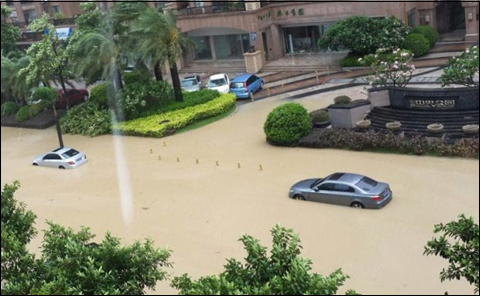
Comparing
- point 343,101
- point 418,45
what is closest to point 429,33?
point 418,45

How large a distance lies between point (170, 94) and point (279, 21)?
2.15 metres

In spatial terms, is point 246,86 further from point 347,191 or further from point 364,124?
point 347,191

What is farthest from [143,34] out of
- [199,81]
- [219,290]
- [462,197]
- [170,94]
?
[219,290]

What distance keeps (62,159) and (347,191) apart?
2063 mm

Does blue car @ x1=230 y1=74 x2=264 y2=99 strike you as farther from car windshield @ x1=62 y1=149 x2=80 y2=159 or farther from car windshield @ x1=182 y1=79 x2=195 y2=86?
car windshield @ x1=62 y1=149 x2=80 y2=159

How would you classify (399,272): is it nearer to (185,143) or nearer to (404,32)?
(185,143)

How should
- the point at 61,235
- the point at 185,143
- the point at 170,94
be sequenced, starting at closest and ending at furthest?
the point at 61,235, the point at 185,143, the point at 170,94

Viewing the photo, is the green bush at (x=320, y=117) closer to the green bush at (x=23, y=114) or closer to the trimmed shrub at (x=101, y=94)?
the trimmed shrub at (x=101, y=94)

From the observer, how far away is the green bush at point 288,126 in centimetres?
446

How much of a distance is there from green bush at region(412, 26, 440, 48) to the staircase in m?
2.46

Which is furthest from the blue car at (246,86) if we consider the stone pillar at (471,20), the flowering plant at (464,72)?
the flowering plant at (464,72)

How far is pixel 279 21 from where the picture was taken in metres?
7.62

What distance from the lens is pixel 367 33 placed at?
21.8 feet

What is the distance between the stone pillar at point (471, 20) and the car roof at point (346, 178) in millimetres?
3029
